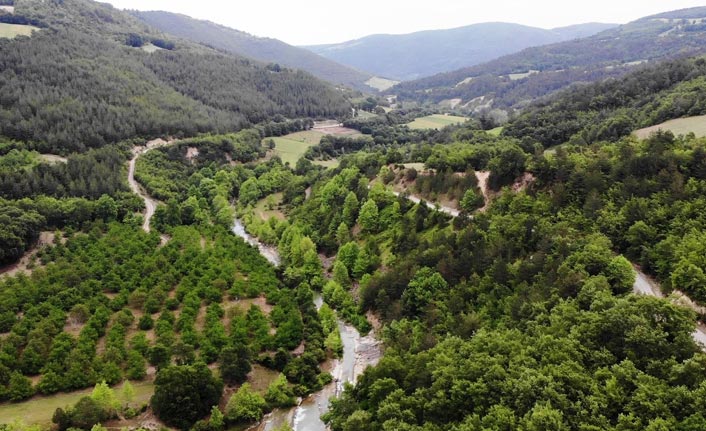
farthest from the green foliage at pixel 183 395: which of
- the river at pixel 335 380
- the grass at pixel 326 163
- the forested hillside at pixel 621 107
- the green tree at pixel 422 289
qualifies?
the grass at pixel 326 163

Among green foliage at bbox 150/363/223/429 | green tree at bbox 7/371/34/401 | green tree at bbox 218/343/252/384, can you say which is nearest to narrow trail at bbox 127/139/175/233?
green tree at bbox 7/371/34/401

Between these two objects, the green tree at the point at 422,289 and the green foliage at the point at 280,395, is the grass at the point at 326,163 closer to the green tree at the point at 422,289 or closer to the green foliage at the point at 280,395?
the green tree at the point at 422,289

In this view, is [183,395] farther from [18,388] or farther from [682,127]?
[682,127]

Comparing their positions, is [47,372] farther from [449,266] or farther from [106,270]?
[449,266]

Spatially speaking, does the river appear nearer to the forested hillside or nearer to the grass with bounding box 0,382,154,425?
the grass with bounding box 0,382,154,425

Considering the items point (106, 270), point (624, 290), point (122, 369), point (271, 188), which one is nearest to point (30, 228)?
point (106, 270)
